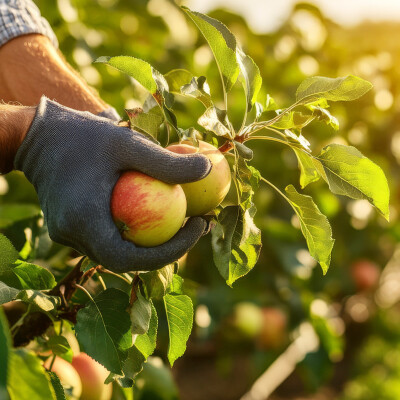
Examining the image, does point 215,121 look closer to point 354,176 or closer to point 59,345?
point 354,176

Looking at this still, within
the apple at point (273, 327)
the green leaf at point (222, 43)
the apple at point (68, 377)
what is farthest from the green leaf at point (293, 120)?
the apple at point (273, 327)

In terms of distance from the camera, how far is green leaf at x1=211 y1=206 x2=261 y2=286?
39.6 inches

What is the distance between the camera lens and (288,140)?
1090 mm

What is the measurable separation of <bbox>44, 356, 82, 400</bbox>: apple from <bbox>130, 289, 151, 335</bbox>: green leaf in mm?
321

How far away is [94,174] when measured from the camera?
90cm

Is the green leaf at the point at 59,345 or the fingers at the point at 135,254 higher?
the fingers at the point at 135,254

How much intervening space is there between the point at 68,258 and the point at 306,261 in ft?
4.67

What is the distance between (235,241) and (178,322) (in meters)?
0.20

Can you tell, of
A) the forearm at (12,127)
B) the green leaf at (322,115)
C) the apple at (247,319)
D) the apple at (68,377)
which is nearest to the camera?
the forearm at (12,127)

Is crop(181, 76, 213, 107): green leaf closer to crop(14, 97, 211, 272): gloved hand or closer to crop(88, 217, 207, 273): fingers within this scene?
crop(14, 97, 211, 272): gloved hand

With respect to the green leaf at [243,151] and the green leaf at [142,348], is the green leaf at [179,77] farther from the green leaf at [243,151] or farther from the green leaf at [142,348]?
the green leaf at [142,348]

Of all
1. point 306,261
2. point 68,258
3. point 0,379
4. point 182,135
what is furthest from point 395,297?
point 0,379

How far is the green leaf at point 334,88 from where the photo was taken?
1036 mm

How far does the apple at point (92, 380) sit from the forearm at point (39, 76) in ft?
2.02
